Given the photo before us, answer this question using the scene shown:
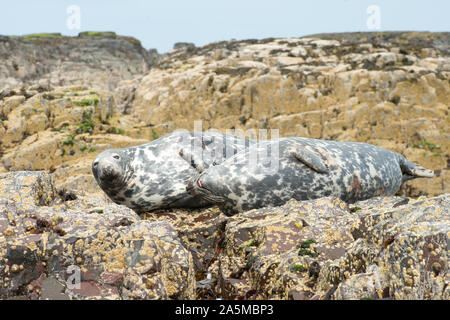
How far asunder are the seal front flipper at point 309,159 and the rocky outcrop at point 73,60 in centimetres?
2409

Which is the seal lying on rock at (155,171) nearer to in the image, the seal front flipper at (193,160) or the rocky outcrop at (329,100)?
the seal front flipper at (193,160)

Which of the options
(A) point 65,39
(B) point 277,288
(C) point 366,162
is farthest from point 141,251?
(A) point 65,39

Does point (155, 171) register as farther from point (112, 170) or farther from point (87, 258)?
point (87, 258)

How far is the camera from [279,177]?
21.4 ft

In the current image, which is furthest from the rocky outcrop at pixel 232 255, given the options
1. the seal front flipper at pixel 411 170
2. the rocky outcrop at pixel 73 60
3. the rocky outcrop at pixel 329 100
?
the rocky outcrop at pixel 73 60

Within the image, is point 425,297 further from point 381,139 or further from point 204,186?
point 381,139

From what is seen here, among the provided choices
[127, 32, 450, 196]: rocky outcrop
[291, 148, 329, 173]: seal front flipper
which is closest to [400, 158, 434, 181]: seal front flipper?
[291, 148, 329, 173]: seal front flipper

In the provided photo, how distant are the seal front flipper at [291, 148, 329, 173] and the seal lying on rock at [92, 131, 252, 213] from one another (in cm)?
139

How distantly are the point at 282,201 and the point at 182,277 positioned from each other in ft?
8.21

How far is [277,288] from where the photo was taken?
4.30m

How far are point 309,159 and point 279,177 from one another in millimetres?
496

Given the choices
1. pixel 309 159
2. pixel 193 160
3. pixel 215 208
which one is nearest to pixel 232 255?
pixel 215 208

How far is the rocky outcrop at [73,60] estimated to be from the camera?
29.5m

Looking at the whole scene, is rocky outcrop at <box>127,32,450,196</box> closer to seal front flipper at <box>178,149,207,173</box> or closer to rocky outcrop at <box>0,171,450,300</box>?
seal front flipper at <box>178,149,207,173</box>
